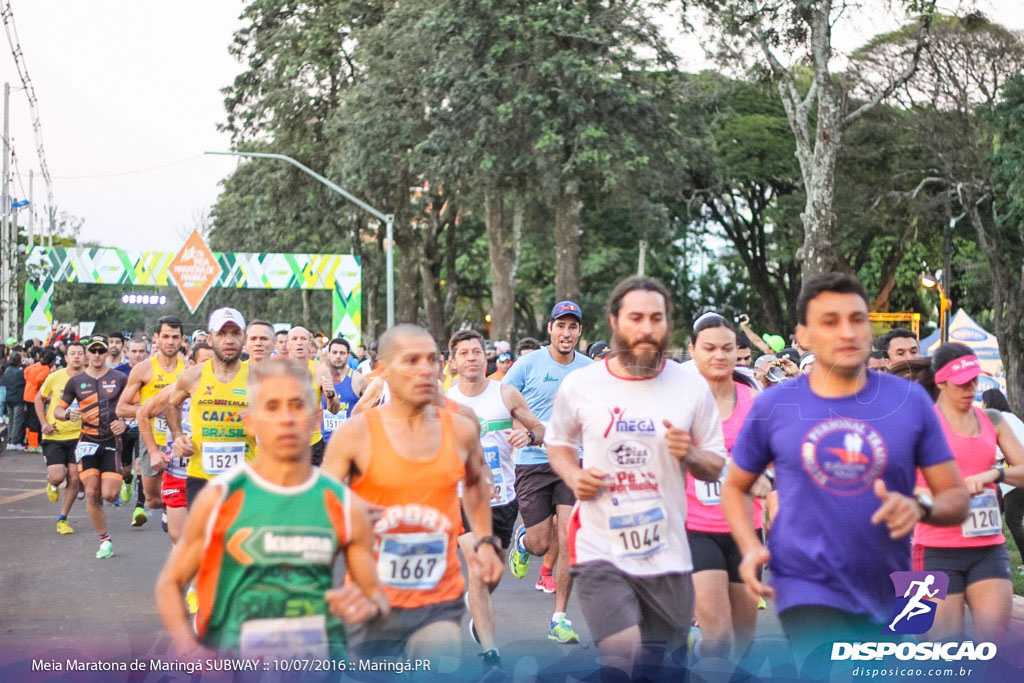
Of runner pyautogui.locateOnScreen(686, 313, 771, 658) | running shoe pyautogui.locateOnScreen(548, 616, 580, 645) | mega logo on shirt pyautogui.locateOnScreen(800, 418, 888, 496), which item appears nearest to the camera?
mega logo on shirt pyautogui.locateOnScreen(800, 418, 888, 496)

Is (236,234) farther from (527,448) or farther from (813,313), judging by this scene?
(813,313)

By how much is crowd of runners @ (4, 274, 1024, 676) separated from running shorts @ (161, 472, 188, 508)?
2.89m

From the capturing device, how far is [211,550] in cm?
354

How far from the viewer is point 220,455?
7871 millimetres

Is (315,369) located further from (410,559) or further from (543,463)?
(410,559)

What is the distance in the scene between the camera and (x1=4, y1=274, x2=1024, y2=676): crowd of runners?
354cm

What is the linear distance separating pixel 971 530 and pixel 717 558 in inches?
43.4

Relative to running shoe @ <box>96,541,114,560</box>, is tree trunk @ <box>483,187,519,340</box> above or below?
above

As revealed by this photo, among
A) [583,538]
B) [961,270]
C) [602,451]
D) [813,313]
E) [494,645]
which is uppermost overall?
[961,270]

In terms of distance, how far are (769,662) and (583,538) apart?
81 cm

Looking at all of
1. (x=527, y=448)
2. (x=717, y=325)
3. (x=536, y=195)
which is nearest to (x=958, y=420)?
(x=717, y=325)

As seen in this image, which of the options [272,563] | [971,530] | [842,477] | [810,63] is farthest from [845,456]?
[810,63]

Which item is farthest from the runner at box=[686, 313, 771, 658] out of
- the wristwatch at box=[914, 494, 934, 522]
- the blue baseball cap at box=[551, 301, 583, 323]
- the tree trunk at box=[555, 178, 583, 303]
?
the tree trunk at box=[555, 178, 583, 303]

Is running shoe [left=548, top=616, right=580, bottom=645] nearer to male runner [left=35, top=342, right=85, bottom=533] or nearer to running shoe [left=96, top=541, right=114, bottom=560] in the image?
running shoe [left=96, top=541, right=114, bottom=560]
